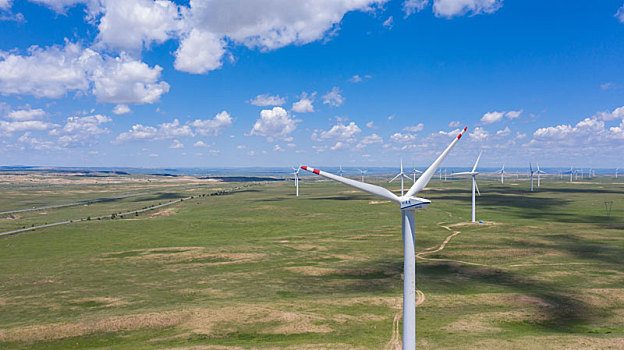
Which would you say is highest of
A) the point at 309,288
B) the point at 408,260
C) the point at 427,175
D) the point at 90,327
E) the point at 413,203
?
the point at 427,175

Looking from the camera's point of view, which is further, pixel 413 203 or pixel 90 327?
pixel 90 327

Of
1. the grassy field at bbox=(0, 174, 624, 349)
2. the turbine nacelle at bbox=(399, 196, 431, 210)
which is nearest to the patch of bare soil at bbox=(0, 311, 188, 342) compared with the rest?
the grassy field at bbox=(0, 174, 624, 349)

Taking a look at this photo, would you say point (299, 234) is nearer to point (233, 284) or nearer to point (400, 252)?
point (400, 252)

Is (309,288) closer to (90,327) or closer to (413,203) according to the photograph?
(90,327)

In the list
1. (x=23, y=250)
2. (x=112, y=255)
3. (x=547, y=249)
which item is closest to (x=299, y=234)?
(x=112, y=255)

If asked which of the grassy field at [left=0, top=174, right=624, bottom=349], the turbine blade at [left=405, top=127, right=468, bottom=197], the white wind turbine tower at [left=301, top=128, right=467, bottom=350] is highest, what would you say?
the turbine blade at [left=405, top=127, right=468, bottom=197]

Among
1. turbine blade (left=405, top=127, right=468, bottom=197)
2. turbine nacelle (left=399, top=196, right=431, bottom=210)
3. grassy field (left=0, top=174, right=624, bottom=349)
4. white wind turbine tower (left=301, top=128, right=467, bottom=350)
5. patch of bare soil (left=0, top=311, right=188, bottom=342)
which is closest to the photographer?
turbine nacelle (left=399, top=196, right=431, bottom=210)

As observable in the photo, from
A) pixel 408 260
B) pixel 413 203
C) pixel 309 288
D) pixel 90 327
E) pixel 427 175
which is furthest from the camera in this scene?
pixel 309 288

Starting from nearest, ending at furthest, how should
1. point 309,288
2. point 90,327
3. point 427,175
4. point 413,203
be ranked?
point 413,203
point 427,175
point 90,327
point 309,288

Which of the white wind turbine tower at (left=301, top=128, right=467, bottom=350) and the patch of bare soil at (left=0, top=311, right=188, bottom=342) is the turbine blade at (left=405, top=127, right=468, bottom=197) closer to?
the white wind turbine tower at (left=301, top=128, right=467, bottom=350)

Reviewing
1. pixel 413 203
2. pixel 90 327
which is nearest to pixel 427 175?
pixel 413 203
